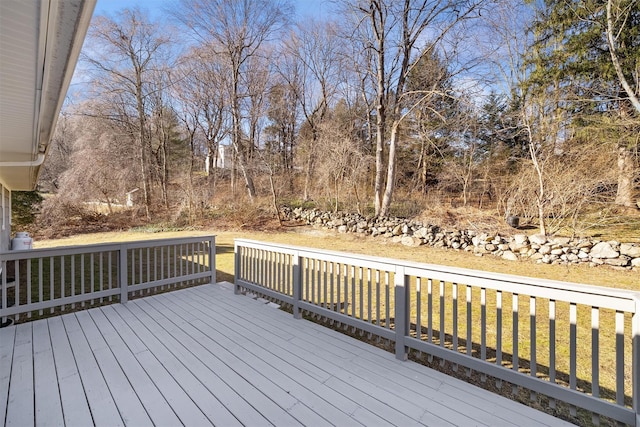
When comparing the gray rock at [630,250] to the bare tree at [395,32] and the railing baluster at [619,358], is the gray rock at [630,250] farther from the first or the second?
the railing baluster at [619,358]

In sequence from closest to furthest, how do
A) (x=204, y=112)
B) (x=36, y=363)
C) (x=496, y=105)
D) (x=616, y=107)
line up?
(x=36, y=363) → (x=616, y=107) → (x=496, y=105) → (x=204, y=112)

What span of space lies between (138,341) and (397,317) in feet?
8.41

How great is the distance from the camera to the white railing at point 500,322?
1.84m

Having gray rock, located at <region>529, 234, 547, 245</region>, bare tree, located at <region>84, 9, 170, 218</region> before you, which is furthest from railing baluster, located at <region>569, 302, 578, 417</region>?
bare tree, located at <region>84, 9, 170, 218</region>

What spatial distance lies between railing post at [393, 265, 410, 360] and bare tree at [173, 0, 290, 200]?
11462 millimetres

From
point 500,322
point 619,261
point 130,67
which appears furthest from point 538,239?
point 130,67

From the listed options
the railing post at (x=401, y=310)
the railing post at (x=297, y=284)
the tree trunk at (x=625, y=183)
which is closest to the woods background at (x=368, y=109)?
the tree trunk at (x=625, y=183)

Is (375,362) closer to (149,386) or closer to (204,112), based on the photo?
(149,386)

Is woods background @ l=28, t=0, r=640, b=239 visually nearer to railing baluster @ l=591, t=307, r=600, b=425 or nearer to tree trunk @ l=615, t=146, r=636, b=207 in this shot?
tree trunk @ l=615, t=146, r=636, b=207

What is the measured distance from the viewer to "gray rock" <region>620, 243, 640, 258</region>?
6.06 meters

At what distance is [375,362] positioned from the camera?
2680mm

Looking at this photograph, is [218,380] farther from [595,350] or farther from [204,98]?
[204,98]

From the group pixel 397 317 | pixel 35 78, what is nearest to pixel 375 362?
pixel 397 317

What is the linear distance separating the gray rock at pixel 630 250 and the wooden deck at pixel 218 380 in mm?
6357
